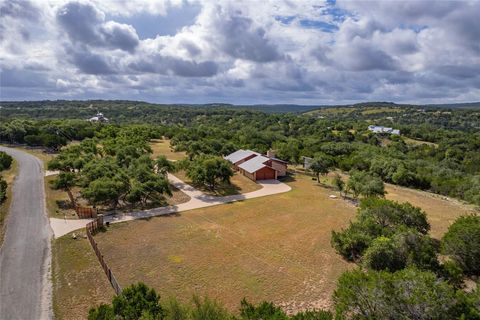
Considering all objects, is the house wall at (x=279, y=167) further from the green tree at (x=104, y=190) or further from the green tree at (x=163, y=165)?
the green tree at (x=104, y=190)

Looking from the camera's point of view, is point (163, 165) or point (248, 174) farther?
point (248, 174)

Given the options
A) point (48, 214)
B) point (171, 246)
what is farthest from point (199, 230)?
point (48, 214)

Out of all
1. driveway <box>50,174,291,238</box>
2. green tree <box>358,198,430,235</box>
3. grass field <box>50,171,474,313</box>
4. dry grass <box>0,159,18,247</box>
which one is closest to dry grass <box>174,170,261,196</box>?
driveway <box>50,174,291,238</box>

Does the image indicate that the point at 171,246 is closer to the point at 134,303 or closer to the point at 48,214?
the point at 134,303

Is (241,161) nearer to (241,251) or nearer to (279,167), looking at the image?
(279,167)

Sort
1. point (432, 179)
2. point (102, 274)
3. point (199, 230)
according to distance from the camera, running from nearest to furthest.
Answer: point (102, 274)
point (199, 230)
point (432, 179)

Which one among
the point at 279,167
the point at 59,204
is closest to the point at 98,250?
the point at 59,204

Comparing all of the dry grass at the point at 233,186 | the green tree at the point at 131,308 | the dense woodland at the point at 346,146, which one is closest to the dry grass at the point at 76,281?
the green tree at the point at 131,308
